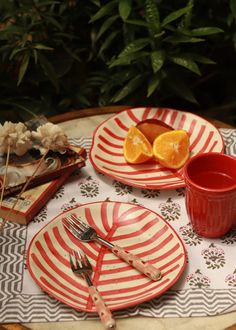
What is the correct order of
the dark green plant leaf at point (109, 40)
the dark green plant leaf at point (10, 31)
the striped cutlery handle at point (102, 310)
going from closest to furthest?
the striped cutlery handle at point (102, 310) → the dark green plant leaf at point (10, 31) → the dark green plant leaf at point (109, 40)

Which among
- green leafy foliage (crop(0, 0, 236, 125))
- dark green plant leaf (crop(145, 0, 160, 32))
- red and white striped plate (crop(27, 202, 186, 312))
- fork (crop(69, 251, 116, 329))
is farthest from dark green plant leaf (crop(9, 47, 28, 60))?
fork (crop(69, 251, 116, 329))

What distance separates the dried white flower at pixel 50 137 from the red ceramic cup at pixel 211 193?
13.1 inches

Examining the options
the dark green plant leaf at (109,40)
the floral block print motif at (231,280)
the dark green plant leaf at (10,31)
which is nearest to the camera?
the floral block print motif at (231,280)

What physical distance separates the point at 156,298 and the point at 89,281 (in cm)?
13

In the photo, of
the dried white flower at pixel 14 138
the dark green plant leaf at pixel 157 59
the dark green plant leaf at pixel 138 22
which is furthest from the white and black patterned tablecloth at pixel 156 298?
the dark green plant leaf at pixel 138 22

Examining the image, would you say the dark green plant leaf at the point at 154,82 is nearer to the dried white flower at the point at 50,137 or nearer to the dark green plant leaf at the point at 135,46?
the dark green plant leaf at the point at 135,46

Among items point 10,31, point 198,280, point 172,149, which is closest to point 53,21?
point 10,31

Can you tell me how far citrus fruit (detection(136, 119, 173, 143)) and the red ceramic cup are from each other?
245 millimetres

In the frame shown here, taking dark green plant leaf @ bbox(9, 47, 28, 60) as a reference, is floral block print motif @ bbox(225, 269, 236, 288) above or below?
below

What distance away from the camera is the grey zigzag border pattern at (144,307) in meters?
0.94

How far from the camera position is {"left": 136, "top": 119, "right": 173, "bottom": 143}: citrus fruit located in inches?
52.2

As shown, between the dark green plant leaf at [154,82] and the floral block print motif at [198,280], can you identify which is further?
the dark green plant leaf at [154,82]

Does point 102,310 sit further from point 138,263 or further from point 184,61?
point 184,61

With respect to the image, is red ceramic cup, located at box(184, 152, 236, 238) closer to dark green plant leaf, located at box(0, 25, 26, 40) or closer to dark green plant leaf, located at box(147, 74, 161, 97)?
dark green plant leaf, located at box(147, 74, 161, 97)
